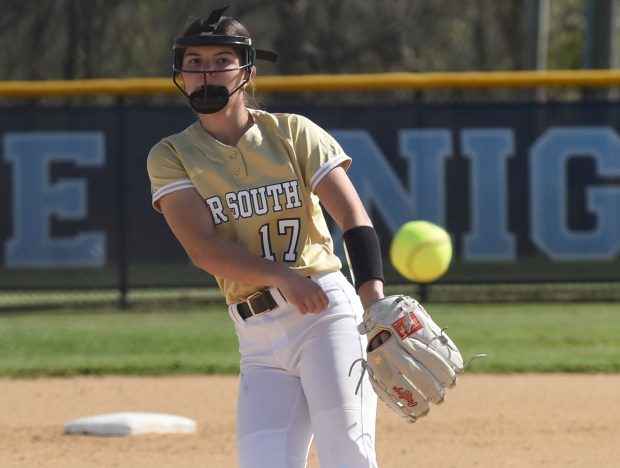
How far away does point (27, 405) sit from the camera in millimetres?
6598

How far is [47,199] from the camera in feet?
34.3

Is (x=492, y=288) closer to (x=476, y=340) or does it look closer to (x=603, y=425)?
(x=476, y=340)

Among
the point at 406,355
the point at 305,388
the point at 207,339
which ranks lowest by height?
the point at 207,339

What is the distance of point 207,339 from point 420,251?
2.09 meters

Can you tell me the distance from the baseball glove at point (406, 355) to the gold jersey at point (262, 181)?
303 millimetres

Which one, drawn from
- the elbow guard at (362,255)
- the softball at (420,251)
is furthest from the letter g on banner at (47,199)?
the elbow guard at (362,255)

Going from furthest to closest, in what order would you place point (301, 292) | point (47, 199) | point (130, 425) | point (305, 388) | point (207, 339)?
point (47, 199) < point (207, 339) < point (130, 425) < point (305, 388) < point (301, 292)

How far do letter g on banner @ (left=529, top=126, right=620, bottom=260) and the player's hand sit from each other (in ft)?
25.4

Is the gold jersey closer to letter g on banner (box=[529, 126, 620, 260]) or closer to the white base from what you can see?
the white base

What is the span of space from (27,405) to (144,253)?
13.3 ft

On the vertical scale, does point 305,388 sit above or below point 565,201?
above

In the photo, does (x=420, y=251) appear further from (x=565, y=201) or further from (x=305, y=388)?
(x=305, y=388)

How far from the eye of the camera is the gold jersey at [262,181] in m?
3.22

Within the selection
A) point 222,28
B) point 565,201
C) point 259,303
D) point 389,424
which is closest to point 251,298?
point 259,303
